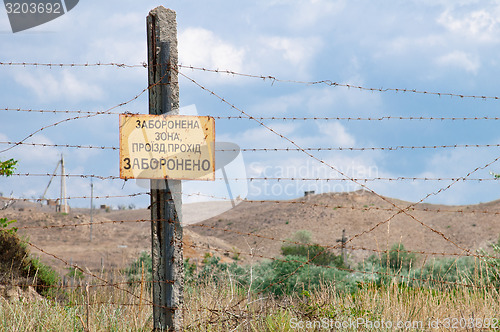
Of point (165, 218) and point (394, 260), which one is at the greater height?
point (165, 218)

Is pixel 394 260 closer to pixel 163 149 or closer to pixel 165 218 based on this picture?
pixel 165 218

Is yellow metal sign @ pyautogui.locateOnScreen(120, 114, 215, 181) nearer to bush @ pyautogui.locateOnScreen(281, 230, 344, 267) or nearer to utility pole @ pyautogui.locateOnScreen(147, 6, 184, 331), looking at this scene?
utility pole @ pyautogui.locateOnScreen(147, 6, 184, 331)

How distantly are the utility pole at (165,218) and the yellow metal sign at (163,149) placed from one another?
12 cm

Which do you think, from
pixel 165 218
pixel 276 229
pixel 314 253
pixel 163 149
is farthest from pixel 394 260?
pixel 276 229

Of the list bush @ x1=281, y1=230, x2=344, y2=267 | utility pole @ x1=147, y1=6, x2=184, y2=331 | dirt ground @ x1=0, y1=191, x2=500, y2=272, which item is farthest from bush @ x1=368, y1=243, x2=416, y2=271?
utility pole @ x1=147, y1=6, x2=184, y2=331

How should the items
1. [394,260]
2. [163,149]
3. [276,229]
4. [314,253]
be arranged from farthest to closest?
1. [276,229]
2. [394,260]
3. [314,253]
4. [163,149]

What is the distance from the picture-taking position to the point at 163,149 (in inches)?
191

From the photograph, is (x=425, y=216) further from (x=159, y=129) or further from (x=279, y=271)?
(x=159, y=129)

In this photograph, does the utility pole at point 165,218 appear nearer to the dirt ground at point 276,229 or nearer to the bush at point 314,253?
the bush at point 314,253

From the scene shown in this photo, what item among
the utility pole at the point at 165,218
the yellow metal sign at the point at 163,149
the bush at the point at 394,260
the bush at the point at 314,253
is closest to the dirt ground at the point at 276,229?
the bush at the point at 314,253

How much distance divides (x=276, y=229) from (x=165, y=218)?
33717 millimetres

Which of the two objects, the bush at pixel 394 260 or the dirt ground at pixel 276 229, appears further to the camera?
the dirt ground at pixel 276 229

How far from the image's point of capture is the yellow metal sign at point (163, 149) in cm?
481

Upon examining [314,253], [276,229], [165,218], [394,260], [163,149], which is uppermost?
[163,149]
